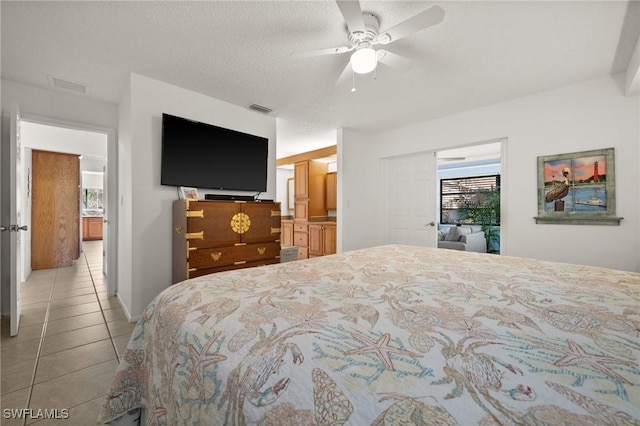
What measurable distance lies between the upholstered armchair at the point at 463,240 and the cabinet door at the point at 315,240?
2.52 m

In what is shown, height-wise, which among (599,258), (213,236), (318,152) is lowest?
(599,258)

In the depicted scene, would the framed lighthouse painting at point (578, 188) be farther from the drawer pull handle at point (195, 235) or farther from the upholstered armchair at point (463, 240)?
the drawer pull handle at point (195, 235)

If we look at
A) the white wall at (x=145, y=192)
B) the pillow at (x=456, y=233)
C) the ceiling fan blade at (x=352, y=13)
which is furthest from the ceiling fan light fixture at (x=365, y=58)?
the pillow at (x=456, y=233)

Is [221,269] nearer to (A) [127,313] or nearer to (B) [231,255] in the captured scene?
(B) [231,255]

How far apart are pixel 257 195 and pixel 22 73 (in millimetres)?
2579

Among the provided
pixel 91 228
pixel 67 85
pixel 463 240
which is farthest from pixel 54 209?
pixel 463 240

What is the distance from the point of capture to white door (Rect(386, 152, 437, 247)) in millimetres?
4359

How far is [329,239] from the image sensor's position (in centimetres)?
532

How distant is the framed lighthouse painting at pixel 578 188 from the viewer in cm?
276

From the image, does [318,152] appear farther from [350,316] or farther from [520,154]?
[350,316]

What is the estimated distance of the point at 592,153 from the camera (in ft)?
9.30

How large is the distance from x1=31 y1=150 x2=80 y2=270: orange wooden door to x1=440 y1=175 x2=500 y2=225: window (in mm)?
8739

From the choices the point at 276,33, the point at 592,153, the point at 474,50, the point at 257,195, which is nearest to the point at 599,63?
the point at 592,153

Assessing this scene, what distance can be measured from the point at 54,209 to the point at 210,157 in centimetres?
382
